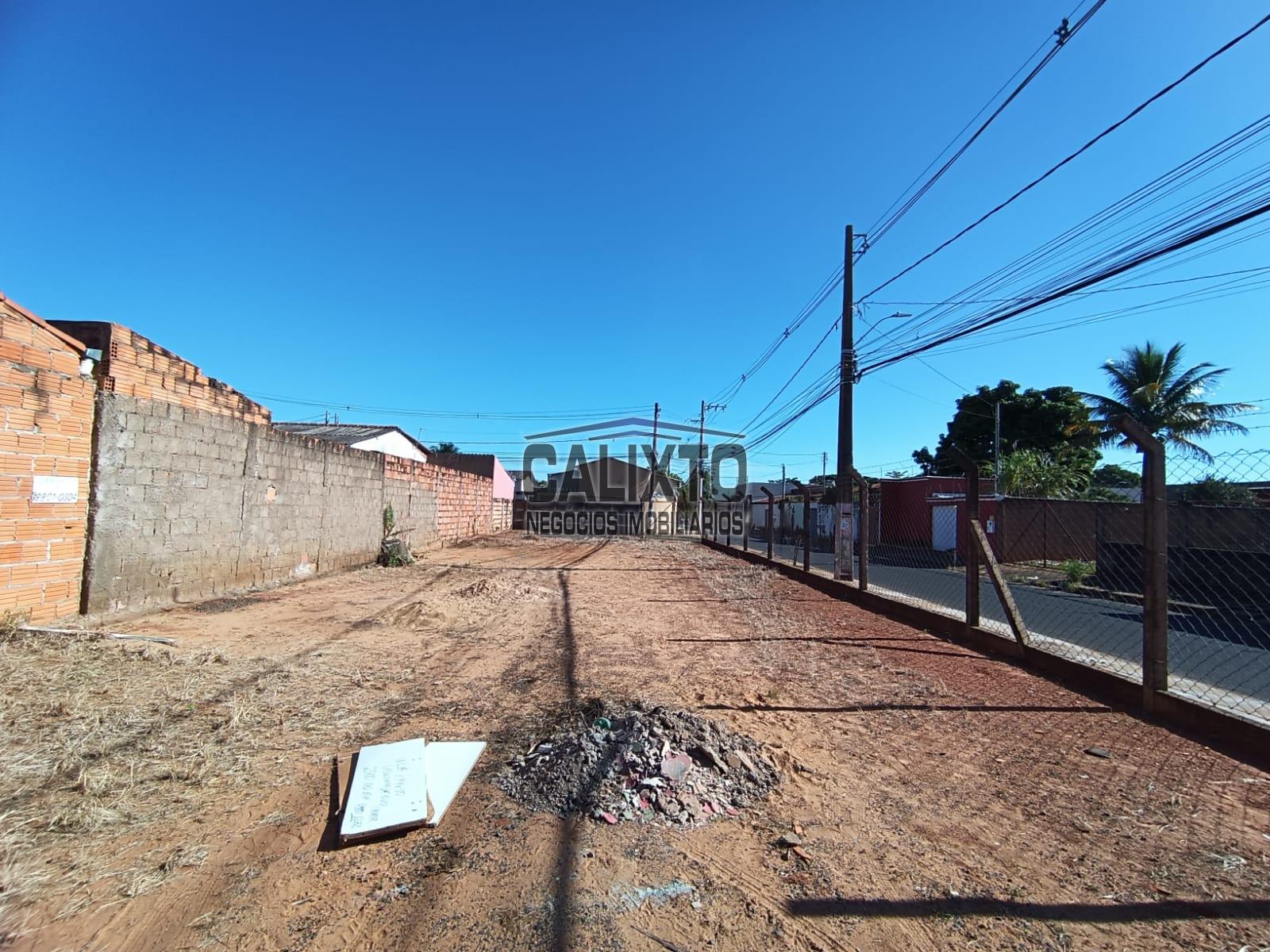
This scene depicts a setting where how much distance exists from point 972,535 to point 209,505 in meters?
8.97

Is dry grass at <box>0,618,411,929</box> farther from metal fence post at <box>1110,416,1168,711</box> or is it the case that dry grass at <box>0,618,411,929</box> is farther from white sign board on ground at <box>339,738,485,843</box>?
metal fence post at <box>1110,416,1168,711</box>

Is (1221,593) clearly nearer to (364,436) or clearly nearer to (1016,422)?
(364,436)

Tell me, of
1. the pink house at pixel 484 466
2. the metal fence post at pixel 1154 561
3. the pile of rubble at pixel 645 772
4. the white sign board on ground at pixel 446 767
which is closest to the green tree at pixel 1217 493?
the metal fence post at pixel 1154 561

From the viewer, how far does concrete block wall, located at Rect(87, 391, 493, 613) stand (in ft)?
21.7

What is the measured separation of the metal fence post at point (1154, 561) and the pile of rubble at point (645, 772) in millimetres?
2769

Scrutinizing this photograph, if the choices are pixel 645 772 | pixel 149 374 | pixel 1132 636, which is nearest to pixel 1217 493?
pixel 1132 636

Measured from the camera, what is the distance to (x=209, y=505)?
27.0 feet

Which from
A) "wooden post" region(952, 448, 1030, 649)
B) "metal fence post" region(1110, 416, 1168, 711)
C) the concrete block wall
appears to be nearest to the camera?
"metal fence post" region(1110, 416, 1168, 711)

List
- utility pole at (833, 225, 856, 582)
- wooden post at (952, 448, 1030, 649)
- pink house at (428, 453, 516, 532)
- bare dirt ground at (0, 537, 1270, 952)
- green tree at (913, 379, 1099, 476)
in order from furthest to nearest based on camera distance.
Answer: pink house at (428, 453, 516, 532), green tree at (913, 379, 1099, 476), utility pole at (833, 225, 856, 582), wooden post at (952, 448, 1030, 649), bare dirt ground at (0, 537, 1270, 952)

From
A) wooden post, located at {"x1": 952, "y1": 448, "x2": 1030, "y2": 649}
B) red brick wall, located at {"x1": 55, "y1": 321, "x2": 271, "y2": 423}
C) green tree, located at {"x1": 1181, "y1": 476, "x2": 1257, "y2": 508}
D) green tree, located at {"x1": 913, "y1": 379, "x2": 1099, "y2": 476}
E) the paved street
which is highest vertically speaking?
green tree, located at {"x1": 913, "y1": 379, "x2": 1099, "y2": 476}

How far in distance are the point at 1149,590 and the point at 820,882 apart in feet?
10.5

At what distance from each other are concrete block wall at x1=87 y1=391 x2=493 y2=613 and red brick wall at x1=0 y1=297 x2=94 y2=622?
0.73ft

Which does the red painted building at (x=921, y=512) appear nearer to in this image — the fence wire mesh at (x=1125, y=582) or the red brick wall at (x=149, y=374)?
the fence wire mesh at (x=1125, y=582)

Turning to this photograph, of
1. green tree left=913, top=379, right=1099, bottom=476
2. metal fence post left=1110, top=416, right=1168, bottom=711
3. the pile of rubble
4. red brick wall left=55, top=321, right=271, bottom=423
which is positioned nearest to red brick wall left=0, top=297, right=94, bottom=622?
red brick wall left=55, top=321, right=271, bottom=423
